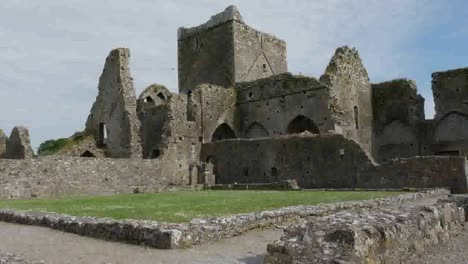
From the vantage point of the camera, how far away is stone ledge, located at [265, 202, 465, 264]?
4.79 m

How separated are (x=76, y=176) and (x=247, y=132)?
1453 cm

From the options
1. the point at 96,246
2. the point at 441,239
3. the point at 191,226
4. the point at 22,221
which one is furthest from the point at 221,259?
the point at 22,221

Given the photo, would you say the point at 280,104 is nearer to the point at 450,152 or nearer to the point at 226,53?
the point at 226,53

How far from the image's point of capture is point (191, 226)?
7.33m

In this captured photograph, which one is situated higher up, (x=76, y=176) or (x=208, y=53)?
(x=208, y=53)

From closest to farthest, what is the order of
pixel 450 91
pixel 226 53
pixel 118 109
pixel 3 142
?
pixel 118 109 → pixel 450 91 → pixel 3 142 → pixel 226 53

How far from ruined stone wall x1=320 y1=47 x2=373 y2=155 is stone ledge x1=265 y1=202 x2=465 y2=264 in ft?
70.7

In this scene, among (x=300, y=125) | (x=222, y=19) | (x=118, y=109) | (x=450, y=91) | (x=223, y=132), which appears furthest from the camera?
(x=222, y=19)

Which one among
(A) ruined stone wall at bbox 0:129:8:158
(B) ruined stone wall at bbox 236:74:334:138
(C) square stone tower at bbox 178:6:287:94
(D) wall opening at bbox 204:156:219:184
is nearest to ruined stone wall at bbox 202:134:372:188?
(D) wall opening at bbox 204:156:219:184

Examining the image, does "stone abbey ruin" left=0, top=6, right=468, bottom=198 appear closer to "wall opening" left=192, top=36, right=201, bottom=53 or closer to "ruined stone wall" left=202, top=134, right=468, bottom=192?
"ruined stone wall" left=202, top=134, right=468, bottom=192

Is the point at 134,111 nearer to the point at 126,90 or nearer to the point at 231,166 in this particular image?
the point at 126,90

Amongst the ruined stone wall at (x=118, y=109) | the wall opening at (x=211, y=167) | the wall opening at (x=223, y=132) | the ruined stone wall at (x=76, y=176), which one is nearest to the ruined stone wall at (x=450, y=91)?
the wall opening at (x=223, y=132)

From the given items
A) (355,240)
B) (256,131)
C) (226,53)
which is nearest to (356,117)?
(256,131)

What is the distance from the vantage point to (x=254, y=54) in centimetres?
3781
